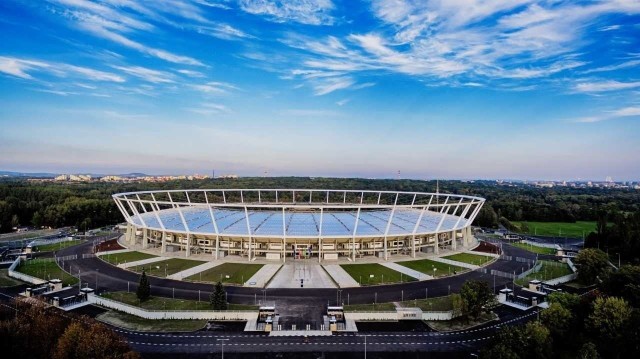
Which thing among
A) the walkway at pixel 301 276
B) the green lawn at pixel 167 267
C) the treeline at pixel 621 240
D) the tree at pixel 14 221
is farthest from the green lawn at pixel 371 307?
the tree at pixel 14 221

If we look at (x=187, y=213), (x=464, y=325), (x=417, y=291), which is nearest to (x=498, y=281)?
(x=417, y=291)

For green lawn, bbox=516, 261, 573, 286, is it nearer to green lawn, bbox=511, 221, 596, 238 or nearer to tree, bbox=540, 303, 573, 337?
tree, bbox=540, 303, 573, 337

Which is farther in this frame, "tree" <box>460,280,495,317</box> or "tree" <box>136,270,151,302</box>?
"tree" <box>136,270,151,302</box>

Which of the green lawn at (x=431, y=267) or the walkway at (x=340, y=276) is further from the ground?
the green lawn at (x=431, y=267)

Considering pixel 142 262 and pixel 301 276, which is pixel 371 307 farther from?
pixel 142 262

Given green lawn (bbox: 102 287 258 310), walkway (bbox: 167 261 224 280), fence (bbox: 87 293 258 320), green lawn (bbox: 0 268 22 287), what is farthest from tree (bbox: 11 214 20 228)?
fence (bbox: 87 293 258 320)

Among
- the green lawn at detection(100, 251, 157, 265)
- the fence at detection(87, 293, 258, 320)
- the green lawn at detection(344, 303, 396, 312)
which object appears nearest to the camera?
the fence at detection(87, 293, 258, 320)

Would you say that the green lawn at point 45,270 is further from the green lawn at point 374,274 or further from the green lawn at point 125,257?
the green lawn at point 374,274

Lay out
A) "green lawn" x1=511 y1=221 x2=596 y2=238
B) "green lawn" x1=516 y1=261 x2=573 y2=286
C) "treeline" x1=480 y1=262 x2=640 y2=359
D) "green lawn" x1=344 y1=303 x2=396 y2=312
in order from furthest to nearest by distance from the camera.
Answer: "green lawn" x1=511 y1=221 x2=596 y2=238 → "green lawn" x1=516 y1=261 x2=573 y2=286 → "green lawn" x1=344 y1=303 x2=396 y2=312 → "treeline" x1=480 y1=262 x2=640 y2=359
